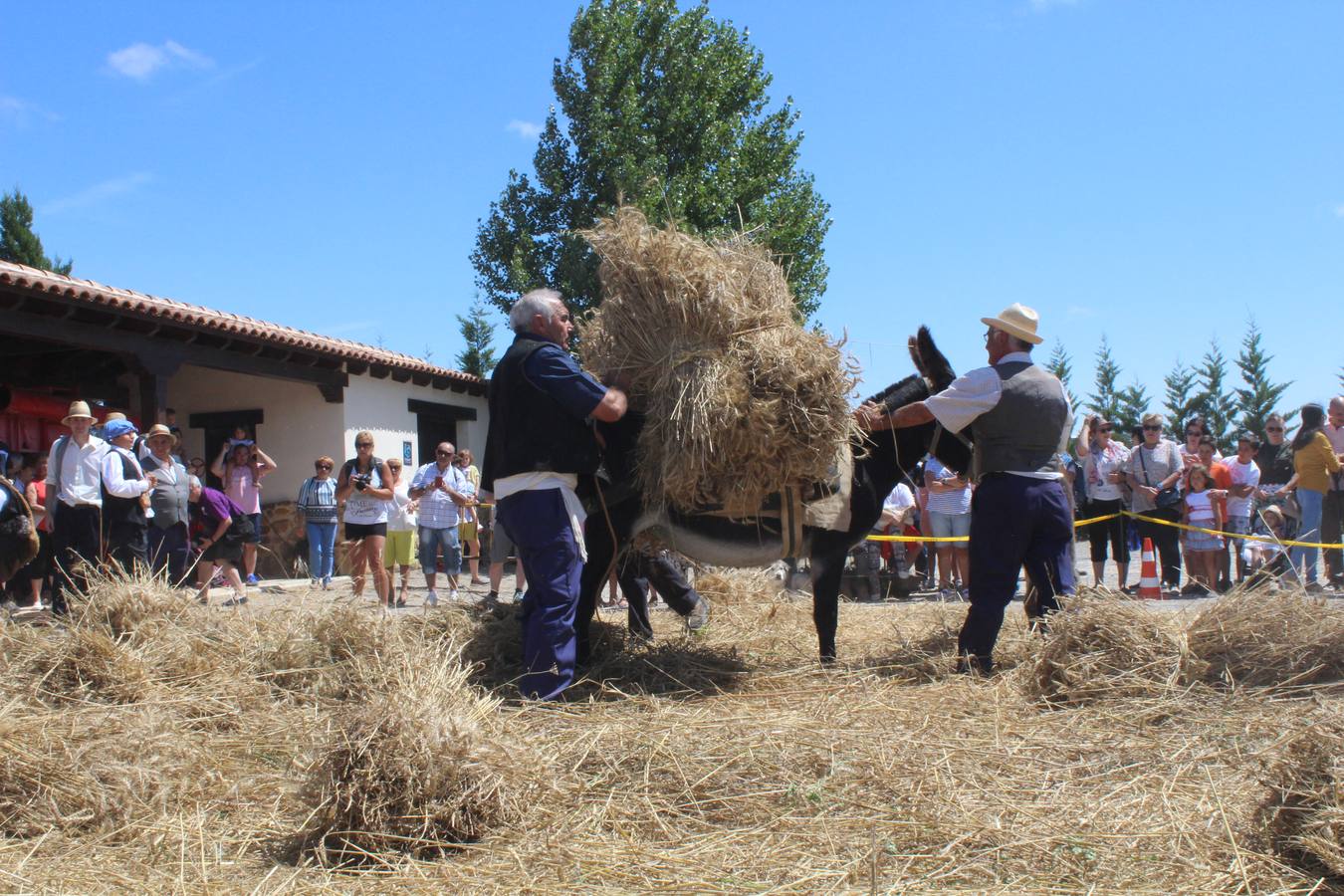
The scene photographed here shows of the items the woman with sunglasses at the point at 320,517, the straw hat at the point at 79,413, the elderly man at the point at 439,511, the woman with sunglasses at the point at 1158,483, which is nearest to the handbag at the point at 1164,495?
the woman with sunglasses at the point at 1158,483

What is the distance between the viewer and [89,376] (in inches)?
638

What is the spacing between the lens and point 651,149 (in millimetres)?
20484

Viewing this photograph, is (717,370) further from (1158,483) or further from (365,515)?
(1158,483)

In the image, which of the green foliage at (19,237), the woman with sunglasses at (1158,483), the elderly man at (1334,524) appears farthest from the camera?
the green foliage at (19,237)

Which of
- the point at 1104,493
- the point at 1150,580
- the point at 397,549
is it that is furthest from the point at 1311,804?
the point at 397,549

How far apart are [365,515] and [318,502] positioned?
2.05m

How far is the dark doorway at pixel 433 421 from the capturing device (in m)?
19.2

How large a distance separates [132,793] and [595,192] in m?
19.0

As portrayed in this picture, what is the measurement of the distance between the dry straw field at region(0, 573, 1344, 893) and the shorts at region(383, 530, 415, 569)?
535 cm

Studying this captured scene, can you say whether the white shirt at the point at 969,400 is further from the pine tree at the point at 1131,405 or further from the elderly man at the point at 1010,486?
the pine tree at the point at 1131,405

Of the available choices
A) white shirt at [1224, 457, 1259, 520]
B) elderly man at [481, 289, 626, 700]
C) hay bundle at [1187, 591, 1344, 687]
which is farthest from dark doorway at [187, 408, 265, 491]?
hay bundle at [1187, 591, 1344, 687]

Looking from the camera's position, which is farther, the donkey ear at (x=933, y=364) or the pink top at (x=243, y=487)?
the pink top at (x=243, y=487)

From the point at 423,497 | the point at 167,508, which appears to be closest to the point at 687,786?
the point at 167,508

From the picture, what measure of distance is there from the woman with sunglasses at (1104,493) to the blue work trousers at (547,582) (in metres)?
7.59
